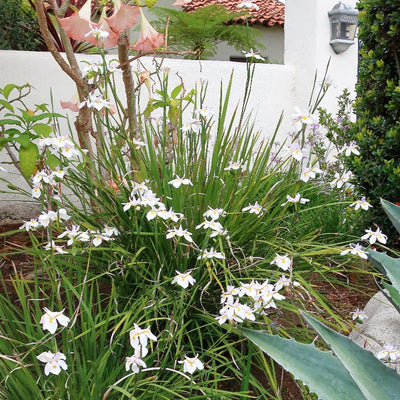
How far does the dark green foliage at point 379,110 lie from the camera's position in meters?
2.76

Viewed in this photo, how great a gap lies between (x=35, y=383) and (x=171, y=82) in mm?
3449

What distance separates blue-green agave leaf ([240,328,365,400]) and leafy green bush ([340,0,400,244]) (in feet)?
5.27

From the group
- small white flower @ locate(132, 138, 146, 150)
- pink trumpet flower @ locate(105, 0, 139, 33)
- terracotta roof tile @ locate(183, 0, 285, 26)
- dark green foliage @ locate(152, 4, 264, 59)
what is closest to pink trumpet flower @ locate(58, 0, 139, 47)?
pink trumpet flower @ locate(105, 0, 139, 33)

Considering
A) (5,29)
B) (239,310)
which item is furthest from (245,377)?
(5,29)

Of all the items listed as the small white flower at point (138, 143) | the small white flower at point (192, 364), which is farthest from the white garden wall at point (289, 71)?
the small white flower at point (192, 364)

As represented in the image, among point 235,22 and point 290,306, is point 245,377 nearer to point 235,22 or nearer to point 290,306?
point 290,306

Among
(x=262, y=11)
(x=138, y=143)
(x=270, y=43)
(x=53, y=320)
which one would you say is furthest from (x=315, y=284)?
(x=262, y=11)

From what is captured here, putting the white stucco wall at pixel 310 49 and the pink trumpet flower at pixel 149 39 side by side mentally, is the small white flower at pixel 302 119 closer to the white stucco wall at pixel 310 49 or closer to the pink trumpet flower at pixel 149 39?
the pink trumpet flower at pixel 149 39

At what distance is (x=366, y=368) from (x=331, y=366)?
85mm

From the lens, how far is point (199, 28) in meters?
10.7

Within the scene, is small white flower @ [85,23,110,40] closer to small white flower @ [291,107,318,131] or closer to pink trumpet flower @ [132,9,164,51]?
pink trumpet flower @ [132,9,164,51]

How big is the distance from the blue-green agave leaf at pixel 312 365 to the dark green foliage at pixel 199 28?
943 cm

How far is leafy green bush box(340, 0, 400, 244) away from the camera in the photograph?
9.07ft

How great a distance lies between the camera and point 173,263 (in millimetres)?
2184
